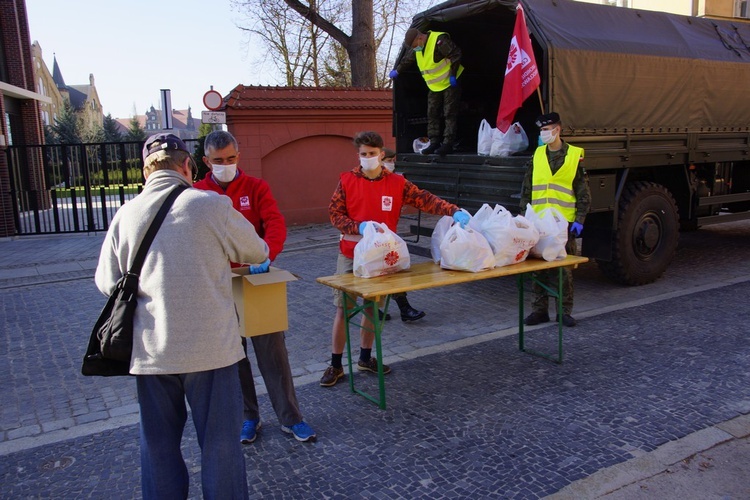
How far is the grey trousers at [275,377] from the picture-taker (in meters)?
3.61

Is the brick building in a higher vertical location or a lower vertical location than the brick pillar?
higher

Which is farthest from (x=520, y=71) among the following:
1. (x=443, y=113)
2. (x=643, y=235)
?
(x=643, y=235)

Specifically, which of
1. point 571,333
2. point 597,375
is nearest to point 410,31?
point 571,333

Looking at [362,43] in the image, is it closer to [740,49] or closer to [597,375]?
[740,49]

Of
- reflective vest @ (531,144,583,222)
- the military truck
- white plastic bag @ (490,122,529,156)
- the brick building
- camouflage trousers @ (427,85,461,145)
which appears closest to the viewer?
reflective vest @ (531,144,583,222)

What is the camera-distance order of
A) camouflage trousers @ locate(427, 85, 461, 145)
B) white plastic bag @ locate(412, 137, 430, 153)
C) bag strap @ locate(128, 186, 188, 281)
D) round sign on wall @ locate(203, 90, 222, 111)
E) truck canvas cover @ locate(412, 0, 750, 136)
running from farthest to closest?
round sign on wall @ locate(203, 90, 222, 111) < white plastic bag @ locate(412, 137, 430, 153) < camouflage trousers @ locate(427, 85, 461, 145) < truck canvas cover @ locate(412, 0, 750, 136) < bag strap @ locate(128, 186, 188, 281)

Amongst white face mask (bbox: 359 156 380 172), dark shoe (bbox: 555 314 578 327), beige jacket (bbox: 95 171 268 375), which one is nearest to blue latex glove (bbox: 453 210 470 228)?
white face mask (bbox: 359 156 380 172)

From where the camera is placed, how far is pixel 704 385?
172 inches

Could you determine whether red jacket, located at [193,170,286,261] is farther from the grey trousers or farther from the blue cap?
the blue cap

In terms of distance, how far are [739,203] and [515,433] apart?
7104 mm

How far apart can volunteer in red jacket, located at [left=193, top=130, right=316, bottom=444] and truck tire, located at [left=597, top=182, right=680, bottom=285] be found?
456 cm

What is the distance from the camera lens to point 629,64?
6.88 m

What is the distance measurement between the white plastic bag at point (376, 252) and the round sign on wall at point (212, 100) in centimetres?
802

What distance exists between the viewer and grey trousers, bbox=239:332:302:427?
361cm
